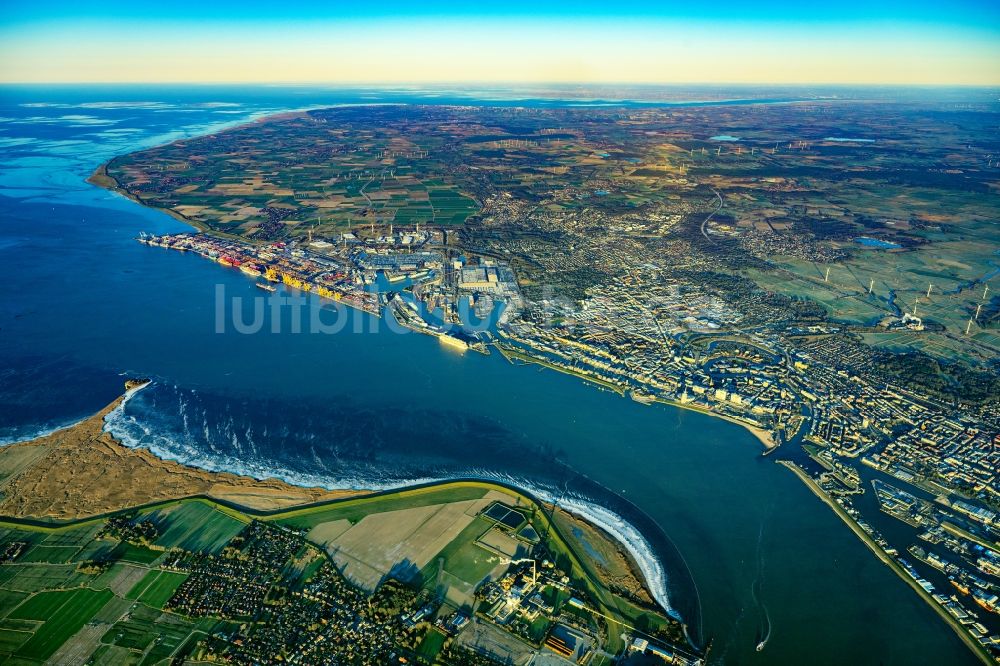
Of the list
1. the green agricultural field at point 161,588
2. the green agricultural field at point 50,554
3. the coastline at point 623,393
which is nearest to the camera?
the green agricultural field at point 161,588

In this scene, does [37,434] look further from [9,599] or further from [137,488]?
[9,599]

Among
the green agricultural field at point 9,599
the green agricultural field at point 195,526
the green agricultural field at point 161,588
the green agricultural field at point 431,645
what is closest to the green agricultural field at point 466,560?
the green agricultural field at point 431,645

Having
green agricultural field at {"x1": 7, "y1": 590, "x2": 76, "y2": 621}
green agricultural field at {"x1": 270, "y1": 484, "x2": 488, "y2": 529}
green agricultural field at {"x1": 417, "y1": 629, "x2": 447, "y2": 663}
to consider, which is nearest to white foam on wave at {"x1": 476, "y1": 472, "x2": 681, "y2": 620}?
green agricultural field at {"x1": 270, "y1": 484, "x2": 488, "y2": 529}

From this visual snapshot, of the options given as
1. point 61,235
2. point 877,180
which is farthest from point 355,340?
point 877,180

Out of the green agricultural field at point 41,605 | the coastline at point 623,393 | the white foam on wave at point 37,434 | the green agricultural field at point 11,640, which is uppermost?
the coastline at point 623,393

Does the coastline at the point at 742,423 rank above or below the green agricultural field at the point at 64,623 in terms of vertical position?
above

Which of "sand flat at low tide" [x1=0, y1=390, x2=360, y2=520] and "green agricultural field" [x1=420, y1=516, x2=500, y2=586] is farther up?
"sand flat at low tide" [x1=0, y1=390, x2=360, y2=520]

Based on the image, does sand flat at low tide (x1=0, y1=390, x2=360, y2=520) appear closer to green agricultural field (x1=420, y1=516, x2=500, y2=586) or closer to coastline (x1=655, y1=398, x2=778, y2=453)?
green agricultural field (x1=420, y1=516, x2=500, y2=586)

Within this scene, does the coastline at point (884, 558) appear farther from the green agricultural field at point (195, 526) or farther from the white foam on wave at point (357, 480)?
the green agricultural field at point (195, 526)
